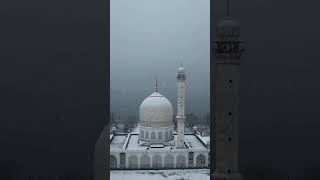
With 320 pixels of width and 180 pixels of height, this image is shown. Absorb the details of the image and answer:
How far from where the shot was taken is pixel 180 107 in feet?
66.0

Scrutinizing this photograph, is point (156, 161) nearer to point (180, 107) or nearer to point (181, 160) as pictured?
point (181, 160)

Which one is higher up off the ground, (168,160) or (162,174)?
(162,174)

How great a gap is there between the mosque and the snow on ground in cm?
254

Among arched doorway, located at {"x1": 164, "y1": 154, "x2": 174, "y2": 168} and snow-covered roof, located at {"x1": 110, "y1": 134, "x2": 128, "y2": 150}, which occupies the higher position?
snow-covered roof, located at {"x1": 110, "y1": 134, "x2": 128, "y2": 150}

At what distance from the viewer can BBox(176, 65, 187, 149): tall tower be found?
1956cm

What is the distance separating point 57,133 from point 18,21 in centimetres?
279
